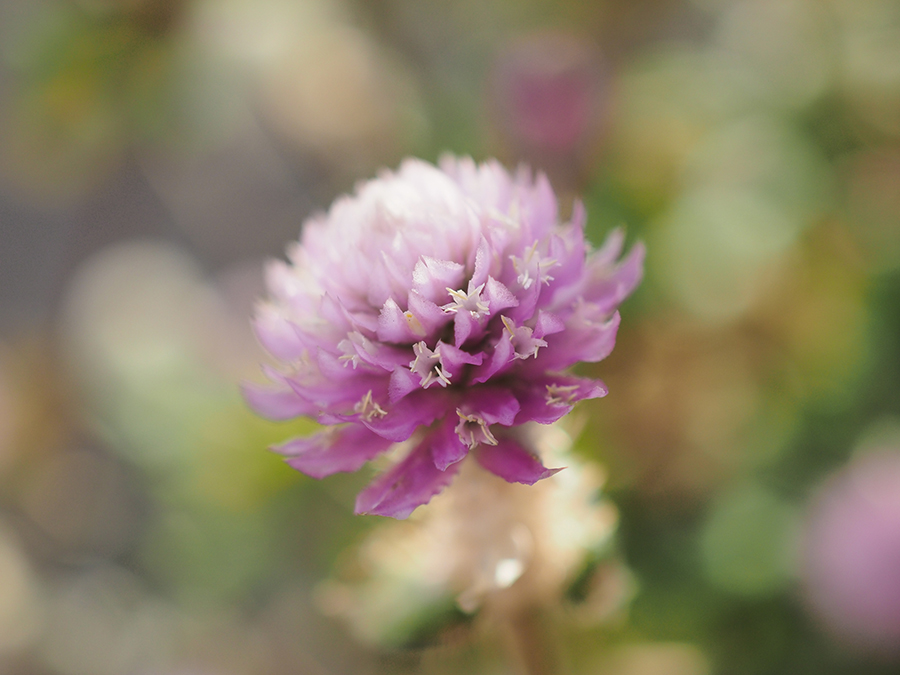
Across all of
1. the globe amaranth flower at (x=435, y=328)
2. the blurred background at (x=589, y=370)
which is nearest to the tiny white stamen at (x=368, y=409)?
the globe amaranth flower at (x=435, y=328)

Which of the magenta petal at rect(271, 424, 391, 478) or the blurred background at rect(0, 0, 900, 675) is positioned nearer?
the magenta petal at rect(271, 424, 391, 478)

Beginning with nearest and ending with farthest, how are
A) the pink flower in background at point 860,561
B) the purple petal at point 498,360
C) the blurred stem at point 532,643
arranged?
1. the purple petal at point 498,360
2. the blurred stem at point 532,643
3. the pink flower in background at point 860,561

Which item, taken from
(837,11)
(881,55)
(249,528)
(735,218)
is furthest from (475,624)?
(837,11)

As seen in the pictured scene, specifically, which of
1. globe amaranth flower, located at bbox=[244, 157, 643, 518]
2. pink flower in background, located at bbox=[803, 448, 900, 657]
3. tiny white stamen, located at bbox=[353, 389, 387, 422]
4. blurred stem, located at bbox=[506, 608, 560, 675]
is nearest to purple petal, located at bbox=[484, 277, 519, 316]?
globe amaranth flower, located at bbox=[244, 157, 643, 518]

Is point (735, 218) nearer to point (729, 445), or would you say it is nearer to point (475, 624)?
point (729, 445)

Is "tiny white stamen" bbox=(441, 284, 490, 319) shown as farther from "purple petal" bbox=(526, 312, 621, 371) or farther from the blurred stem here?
the blurred stem

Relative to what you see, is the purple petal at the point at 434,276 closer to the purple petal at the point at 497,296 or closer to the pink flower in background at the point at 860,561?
the purple petal at the point at 497,296
